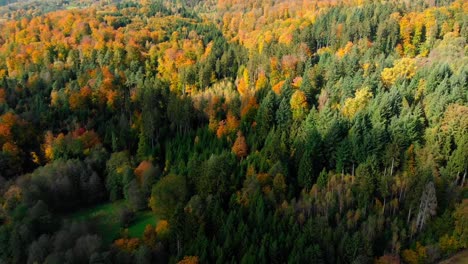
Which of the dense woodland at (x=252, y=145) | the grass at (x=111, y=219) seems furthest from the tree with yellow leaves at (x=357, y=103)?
the grass at (x=111, y=219)

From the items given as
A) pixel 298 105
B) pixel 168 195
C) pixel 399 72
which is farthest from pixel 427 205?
pixel 168 195

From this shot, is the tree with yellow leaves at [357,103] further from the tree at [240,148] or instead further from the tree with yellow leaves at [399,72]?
the tree at [240,148]

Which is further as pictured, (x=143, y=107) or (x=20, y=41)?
(x=20, y=41)

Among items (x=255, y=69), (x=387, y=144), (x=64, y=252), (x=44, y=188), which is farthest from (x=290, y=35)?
(x=64, y=252)

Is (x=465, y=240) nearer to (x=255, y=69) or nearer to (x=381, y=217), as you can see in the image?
(x=381, y=217)

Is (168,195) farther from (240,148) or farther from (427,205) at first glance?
Result: (427,205)

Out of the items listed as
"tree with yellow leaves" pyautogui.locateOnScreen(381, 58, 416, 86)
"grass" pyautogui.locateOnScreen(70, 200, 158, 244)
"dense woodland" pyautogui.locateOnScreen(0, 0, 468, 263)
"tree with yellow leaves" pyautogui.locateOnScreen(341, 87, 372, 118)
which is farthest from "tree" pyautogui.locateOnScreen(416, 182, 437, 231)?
"grass" pyautogui.locateOnScreen(70, 200, 158, 244)

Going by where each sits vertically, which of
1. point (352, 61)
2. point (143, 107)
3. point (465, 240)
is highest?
point (352, 61)
